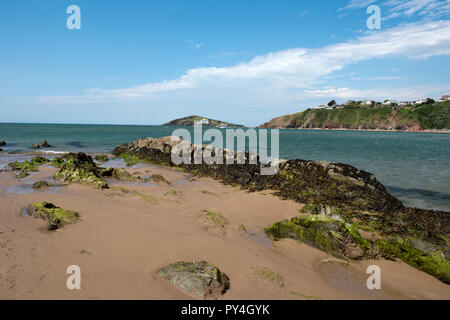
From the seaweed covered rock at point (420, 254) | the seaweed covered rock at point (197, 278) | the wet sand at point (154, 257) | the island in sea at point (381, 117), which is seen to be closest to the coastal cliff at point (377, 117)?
the island in sea at point (381, 117)

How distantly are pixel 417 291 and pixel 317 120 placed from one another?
171m

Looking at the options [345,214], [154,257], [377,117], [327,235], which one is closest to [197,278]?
[154,257]

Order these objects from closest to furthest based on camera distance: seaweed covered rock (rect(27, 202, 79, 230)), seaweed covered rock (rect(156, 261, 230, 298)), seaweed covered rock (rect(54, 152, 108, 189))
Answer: seaweed covered rock (rect(156, 261, 230, 298)), seaweed covered rock (rect(27, 202, 79, 230)), seaweed covered rock (rect(54, 152, 108, 189))

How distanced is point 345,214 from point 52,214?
942 centimetres

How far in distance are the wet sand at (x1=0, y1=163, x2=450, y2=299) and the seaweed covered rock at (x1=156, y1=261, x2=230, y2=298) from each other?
122mm

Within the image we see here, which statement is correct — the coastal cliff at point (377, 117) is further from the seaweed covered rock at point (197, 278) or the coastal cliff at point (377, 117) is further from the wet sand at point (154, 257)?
A: the seaweed covered rock at point (197, 278)

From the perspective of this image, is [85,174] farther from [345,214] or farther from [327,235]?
[345,214]

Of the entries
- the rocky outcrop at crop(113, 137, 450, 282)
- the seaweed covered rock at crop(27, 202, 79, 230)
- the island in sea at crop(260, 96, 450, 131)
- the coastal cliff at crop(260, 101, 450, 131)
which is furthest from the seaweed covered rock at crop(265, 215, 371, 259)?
the coastal cliff at crop(260, 101, 450, 131)

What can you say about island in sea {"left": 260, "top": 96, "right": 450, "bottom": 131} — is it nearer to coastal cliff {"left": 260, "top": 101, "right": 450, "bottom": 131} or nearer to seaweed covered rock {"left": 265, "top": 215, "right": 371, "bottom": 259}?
coastal cliff {"left": 260, "top": 101, "right": 450, "bottom": 131}

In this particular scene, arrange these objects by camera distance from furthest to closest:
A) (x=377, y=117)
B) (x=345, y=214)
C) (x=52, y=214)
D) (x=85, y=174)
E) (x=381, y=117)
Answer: (x=377, y=117) < (x=381, y=117) < (x=85, y=174) < (x=345, y=214) < (x=52, y=214)

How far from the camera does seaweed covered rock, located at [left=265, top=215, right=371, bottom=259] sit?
19.8ft

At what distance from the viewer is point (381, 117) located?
431ft

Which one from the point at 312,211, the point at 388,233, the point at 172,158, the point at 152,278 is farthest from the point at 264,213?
the point at 172,158
